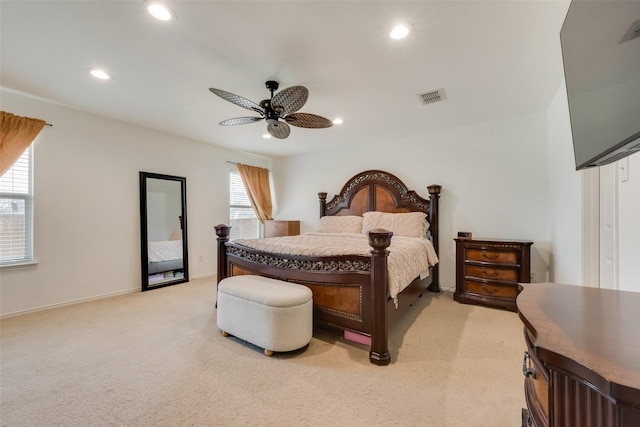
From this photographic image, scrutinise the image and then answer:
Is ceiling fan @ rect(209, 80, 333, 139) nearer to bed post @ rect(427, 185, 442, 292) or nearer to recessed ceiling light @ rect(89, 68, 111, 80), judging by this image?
recessed ceiling light @ rect(89, 68, 111, 80)

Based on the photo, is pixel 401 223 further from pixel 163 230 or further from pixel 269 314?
→ pixel 163 230

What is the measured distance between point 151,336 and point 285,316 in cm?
140

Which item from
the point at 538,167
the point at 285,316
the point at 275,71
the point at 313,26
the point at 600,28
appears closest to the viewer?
the point at 600,28

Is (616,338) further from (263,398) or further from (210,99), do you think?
(210,99)

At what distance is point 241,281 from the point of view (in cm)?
240

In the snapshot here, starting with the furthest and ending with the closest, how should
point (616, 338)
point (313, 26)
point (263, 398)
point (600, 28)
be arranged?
point (313, 26) → point (263, 398) → point (600, 28) → point (616, 338)

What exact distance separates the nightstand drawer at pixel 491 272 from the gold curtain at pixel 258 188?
3.97 m

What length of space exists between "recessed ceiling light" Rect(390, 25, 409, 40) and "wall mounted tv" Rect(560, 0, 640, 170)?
2.97ft

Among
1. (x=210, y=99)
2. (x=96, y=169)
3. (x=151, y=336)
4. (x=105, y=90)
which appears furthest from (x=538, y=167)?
(x=96, y=169)

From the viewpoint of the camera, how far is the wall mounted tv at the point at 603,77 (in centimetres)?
77

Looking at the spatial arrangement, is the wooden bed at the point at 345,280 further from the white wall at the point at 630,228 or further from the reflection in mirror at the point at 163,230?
the reflection in mirror at the point at 163,230

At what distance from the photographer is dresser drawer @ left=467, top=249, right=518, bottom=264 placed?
9.73ft

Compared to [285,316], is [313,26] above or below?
above

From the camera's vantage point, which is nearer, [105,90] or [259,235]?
[105,90]
